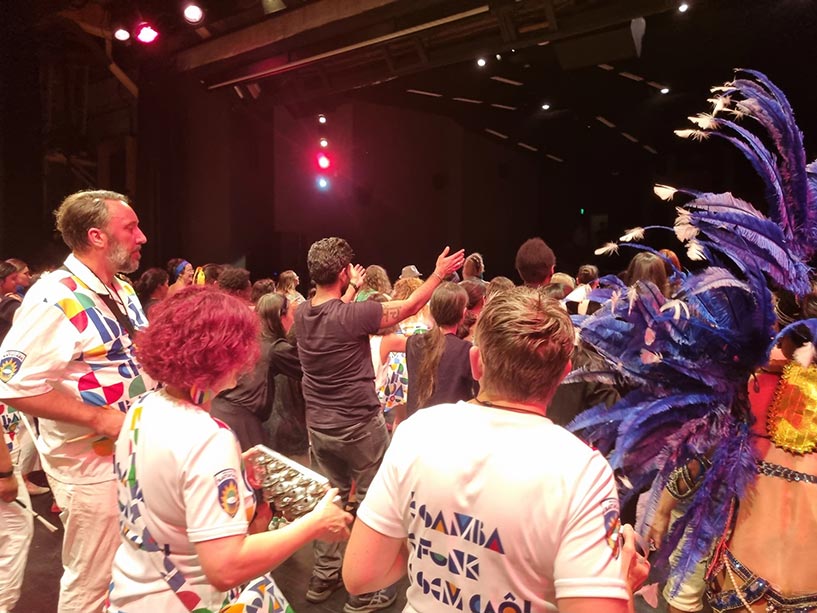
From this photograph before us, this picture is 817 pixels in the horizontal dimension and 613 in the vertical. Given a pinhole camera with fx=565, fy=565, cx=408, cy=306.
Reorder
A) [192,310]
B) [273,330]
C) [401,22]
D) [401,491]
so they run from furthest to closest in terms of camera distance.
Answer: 1. [401,22]
2. [273,330]
3. [192,310]
4. [401,491]

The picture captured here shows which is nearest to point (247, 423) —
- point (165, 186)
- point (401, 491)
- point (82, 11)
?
point (401, 491)

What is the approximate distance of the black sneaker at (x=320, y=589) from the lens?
9.16 feet

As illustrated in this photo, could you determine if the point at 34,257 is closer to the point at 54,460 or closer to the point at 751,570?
the point at 54,460

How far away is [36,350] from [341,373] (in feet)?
4.31

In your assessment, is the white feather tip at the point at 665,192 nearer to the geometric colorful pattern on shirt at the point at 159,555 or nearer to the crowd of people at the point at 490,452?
the crowd of people at the point at 490,452

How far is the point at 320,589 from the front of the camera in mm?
2807

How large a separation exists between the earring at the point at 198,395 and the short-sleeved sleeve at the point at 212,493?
119mm

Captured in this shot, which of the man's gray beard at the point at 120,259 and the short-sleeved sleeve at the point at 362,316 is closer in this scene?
the man's gray beard at the point at 120,259

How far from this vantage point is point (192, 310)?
1311mm

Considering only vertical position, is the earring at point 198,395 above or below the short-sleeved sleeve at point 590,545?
above

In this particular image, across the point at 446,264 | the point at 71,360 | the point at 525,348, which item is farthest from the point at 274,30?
the point at 525,348

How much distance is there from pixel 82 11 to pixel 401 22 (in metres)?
4.84

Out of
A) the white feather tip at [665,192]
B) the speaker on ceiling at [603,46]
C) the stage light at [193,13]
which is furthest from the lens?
the stage light at [193,13]

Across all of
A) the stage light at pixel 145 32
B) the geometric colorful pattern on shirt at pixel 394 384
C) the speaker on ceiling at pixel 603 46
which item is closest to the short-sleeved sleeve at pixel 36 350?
the geometric colorful pattern on shirt at pixel 394 384
